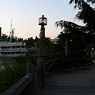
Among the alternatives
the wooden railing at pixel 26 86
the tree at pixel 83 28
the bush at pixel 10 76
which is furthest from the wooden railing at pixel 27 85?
the tree at pixel 83 28

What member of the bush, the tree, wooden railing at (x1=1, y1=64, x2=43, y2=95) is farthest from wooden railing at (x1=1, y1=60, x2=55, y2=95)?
the tree

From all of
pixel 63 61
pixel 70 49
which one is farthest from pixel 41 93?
pixel 70 49

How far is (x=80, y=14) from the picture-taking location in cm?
1443

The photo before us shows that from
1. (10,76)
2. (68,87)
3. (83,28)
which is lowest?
(68,87)

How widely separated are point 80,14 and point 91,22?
1056mm

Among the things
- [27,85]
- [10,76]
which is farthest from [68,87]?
[27,85]

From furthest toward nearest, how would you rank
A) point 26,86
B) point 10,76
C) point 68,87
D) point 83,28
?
1. point 83,28
2. point 68,87
3. point 10,76
4. point 26,86

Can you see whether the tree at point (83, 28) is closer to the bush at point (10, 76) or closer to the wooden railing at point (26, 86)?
the bush at point (10, 76)

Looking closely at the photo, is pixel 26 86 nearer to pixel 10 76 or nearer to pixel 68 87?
pixel 10 76

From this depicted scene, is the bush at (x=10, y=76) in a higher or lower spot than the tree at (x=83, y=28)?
lower

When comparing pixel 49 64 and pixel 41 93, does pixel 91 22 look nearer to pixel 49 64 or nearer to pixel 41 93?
pixel 49 64

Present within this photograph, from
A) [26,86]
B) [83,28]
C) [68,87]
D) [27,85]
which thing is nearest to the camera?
[26,86]

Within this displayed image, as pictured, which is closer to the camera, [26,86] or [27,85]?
[26,86]

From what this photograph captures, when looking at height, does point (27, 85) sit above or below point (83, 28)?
below
